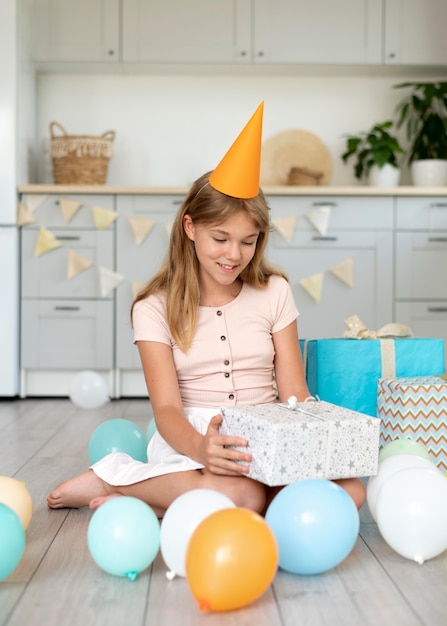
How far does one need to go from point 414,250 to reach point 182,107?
4.77 ft

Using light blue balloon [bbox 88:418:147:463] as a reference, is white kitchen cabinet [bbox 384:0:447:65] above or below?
above

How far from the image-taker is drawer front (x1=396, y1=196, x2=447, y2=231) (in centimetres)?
391

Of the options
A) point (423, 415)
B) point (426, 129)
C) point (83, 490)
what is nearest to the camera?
point (83, 490)

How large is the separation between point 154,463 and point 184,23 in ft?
9.46

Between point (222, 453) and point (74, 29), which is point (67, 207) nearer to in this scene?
point (74, 29)

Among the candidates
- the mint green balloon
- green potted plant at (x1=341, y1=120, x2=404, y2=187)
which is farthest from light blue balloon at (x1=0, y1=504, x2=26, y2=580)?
green potted plant at (x1=341, y1=120, x2=404, y2=187)

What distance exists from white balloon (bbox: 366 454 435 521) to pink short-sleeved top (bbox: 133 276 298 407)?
1.12ft

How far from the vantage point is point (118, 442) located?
2.12 metres

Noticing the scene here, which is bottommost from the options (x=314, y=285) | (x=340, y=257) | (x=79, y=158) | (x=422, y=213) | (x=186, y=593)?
(x=186, y=593)

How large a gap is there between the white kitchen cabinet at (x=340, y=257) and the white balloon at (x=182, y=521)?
2.63 meters

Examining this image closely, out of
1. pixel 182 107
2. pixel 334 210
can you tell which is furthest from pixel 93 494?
pixel 182 107

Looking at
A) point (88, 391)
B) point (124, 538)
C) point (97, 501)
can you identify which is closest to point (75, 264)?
point (88, 391)

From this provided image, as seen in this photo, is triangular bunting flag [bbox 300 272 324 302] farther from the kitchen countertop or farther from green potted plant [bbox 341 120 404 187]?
green potted plant [bbox 341 120 404 187]

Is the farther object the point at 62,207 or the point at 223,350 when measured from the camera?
the point at 62,207
